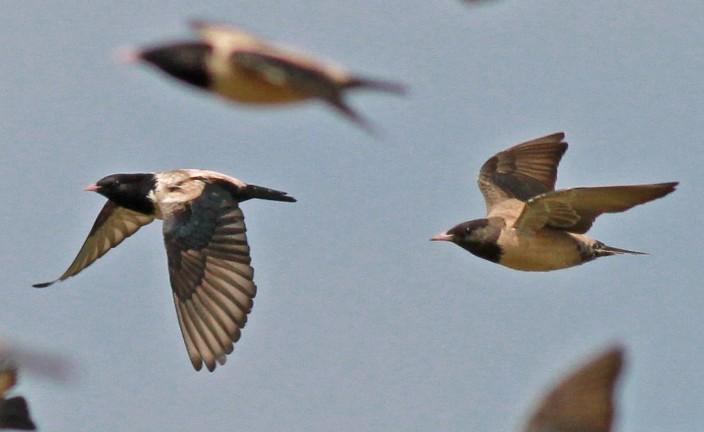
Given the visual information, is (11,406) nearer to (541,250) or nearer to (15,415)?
(15,415)

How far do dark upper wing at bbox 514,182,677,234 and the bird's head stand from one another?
3.50m

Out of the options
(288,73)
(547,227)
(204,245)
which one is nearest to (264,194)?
(204,245)

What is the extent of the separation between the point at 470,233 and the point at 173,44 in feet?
12.6

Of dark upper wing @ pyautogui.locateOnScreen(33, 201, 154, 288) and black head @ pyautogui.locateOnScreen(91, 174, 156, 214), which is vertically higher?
black head @ pyautogui.locateOnScreen(91, 174, 156, 214)

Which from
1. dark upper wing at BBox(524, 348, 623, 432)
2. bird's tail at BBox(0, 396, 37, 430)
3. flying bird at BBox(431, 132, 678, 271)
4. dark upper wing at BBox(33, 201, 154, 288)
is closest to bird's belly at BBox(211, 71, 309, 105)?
dark upper wing at BBox(524, 348, 623, 432)

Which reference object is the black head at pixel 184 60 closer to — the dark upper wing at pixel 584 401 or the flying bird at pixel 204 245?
the dark upper wing at pixel 584 401

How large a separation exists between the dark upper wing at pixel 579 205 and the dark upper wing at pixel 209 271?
81.0 inches

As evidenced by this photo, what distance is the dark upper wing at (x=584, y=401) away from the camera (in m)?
9.08

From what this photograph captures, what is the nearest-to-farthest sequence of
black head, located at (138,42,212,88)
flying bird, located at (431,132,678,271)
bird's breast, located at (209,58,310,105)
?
bird's breast, located at (209,58,310,105), black head, located at (138,42,212,88), flying bird, located at (431,132,678,271)

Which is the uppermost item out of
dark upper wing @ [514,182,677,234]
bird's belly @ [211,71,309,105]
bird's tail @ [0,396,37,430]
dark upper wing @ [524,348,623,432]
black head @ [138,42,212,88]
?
black head @ [138,42,212,88]

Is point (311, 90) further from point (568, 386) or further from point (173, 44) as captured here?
point (568, 386)

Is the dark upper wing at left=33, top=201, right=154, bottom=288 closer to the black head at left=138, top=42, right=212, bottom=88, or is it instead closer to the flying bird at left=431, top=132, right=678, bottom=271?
the flying bird at left=431, top=132, right=678, bottom=271

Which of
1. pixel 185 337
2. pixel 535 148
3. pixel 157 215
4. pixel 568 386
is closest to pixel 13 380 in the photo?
pixel 185 337

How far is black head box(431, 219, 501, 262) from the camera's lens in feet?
42.9
